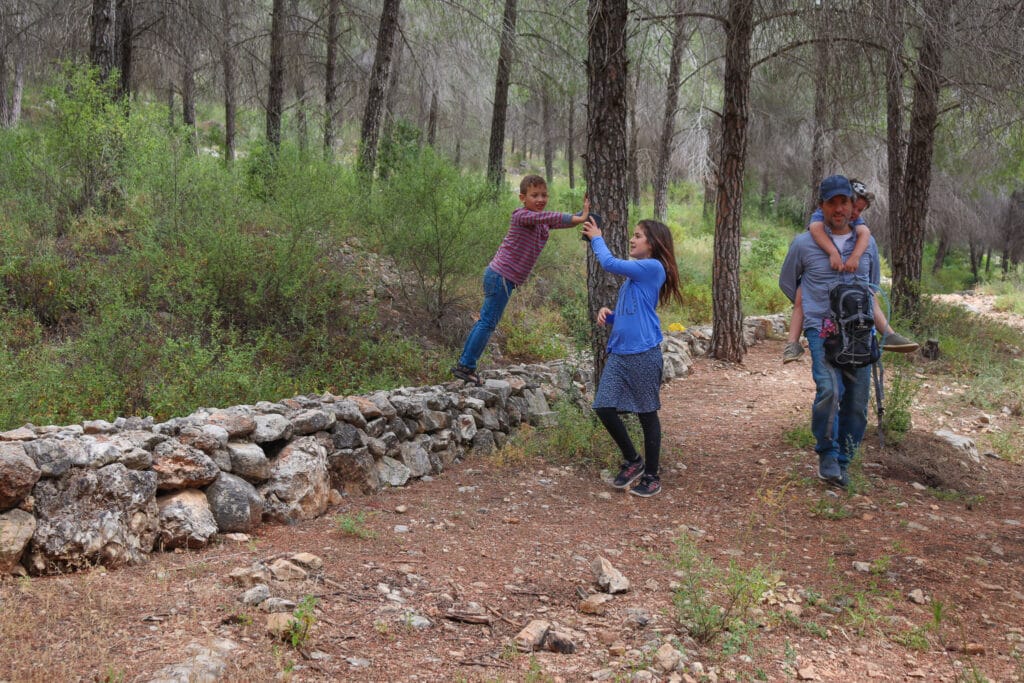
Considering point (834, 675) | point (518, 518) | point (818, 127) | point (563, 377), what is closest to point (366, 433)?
point (518, 518)

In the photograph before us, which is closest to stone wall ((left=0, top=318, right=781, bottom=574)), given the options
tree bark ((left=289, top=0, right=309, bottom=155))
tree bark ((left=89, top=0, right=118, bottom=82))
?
tree bark ((left=89, top=0, right=118, bottom=82))

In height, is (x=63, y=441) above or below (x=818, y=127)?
below

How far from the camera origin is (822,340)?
4688mm

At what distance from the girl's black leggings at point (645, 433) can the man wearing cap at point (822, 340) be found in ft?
3.17

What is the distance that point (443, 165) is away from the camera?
25.4 feet

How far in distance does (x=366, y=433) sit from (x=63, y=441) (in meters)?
1.72

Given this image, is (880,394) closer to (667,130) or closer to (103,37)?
(103,37)

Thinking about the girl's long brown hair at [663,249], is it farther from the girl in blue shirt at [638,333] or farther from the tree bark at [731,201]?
the tree bark at [731,201]

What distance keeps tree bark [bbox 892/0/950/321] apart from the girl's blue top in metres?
6.05

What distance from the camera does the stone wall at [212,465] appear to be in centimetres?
324

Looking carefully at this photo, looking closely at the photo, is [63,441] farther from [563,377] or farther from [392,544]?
[563,377]

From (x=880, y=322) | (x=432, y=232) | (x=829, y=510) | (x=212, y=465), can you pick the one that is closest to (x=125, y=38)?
(x=432, y=232)

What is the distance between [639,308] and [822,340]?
3.75 ft

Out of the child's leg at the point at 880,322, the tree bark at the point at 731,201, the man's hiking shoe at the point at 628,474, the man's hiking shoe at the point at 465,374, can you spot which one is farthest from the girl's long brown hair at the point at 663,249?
the tree bark at the point at 731,201
